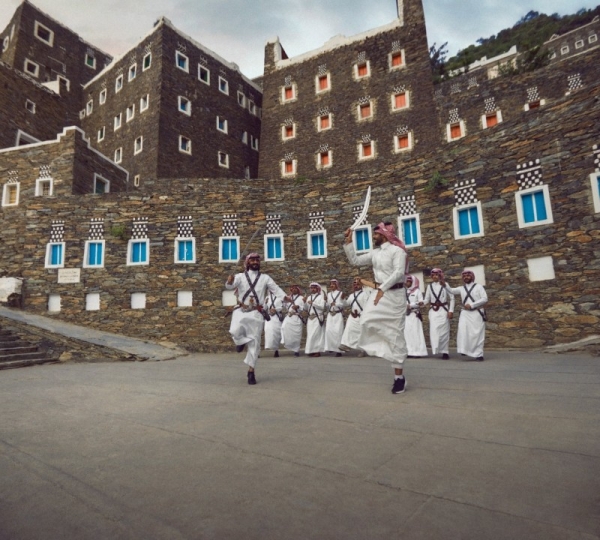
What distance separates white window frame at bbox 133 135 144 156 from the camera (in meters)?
24.3

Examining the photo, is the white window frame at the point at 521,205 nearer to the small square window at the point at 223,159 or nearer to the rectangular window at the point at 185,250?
the rectangular window at the point at 185,250

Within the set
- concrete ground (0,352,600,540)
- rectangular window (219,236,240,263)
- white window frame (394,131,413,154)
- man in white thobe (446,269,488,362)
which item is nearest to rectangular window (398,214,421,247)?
man in white thobe (446,269,488,362)

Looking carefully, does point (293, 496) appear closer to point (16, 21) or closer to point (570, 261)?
point (570, 261)

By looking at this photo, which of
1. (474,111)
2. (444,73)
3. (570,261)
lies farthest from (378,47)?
(570,261)

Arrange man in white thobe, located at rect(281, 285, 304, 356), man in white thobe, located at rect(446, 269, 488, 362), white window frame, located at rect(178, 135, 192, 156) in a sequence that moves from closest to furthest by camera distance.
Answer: man in white thobe, located at rect(446, 269, 488, 362)
man in white thobe, located at rect(281, 285, 304, 356)
white window frame, located at rect(178, 135, 192, 156)

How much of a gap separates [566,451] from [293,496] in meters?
1.69

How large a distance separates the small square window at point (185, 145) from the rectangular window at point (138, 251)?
11.2 meters

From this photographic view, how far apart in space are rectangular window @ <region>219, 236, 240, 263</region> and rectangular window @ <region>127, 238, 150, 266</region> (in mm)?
2924

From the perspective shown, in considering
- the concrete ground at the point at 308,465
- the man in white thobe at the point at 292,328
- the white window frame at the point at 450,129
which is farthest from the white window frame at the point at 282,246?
the white window frame at the point at 450,129

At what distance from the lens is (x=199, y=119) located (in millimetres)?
26188

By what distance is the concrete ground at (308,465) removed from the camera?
165 centimetres

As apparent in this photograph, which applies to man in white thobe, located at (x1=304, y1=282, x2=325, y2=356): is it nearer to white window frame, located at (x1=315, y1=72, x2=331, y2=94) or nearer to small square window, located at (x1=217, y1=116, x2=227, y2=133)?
white window frame, located at (x1=315, y1=72, x2=331, y2=94)

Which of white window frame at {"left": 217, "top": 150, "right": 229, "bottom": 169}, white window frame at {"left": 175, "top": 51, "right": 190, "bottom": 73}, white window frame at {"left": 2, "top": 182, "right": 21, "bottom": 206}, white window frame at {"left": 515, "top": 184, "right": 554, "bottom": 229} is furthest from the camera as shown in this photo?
white window frame at {"left": 217, "top": 150, "right": 229, "bottom": 169}

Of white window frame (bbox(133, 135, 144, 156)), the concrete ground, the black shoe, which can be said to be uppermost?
white window frame (bbox(133, 135, 144, 156))
